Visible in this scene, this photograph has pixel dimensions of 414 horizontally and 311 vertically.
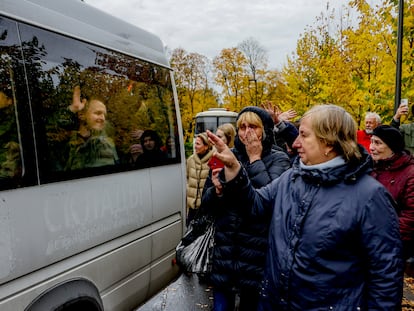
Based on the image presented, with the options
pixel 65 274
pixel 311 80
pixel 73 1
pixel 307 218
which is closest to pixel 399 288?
pixel 307 218

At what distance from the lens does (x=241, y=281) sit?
3250 mm

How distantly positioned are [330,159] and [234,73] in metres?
43.1

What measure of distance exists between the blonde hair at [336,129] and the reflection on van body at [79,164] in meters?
1.63

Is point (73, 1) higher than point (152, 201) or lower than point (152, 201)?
higher

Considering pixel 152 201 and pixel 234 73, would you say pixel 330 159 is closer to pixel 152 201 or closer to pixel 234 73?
pixel 152 201

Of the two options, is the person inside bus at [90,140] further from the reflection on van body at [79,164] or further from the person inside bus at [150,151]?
the person inside bus at [150,151]

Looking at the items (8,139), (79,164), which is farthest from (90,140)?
(8,139)

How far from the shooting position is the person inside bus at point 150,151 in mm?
3990

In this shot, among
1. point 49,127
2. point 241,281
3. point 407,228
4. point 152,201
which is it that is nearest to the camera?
point 49,127

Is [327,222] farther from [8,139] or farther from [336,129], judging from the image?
[8,139]

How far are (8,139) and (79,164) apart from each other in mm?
624

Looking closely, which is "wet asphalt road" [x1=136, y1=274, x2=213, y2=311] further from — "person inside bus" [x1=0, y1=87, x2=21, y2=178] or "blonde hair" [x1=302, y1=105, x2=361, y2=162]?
"blonde hair" [x1=302, y1=105, x2=361, y2=162]

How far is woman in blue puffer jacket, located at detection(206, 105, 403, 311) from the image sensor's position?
2217 mm

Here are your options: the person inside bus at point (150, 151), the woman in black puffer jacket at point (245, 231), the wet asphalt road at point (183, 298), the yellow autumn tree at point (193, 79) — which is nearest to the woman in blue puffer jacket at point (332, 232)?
the woman in black puffer jacket at point (245, 231)
